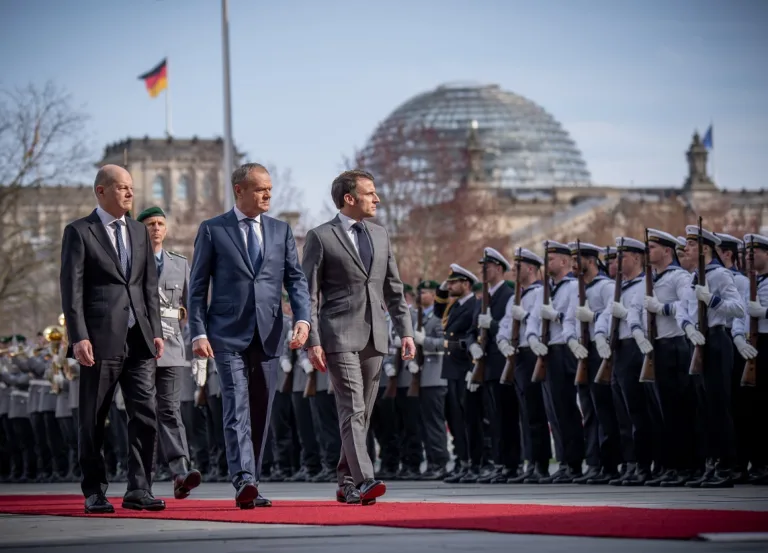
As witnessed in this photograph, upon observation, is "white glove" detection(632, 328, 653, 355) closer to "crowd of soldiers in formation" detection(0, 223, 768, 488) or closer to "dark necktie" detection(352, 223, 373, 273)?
"crowd of soldiers in formation" detection(0, 223, 768, 488)

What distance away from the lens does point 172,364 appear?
12516 millimetres

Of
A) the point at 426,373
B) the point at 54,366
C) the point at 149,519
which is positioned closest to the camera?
the point at 149,519

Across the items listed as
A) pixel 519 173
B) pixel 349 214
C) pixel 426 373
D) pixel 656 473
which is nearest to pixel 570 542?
pixel 349 214

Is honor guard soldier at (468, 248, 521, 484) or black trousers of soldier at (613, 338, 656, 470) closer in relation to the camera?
black trousers of soldier at (613, 338, 656, 470)

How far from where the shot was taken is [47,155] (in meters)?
45.0

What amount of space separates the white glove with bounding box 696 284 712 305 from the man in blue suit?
373cm

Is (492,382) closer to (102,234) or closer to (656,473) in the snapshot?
(656,473)

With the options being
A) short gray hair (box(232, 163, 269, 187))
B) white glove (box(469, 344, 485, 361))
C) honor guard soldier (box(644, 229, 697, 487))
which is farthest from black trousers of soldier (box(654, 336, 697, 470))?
short gray hair (box(232, 163, 269, 187))

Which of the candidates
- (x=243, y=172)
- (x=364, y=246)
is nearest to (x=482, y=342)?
(x=364, y=246)

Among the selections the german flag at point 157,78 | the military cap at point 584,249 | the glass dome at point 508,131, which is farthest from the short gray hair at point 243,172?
the glass dome at point 508,131

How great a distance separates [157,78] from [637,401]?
37.3 m

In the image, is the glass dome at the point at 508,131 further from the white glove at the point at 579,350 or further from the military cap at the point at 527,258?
the white glove at the point at 579,350

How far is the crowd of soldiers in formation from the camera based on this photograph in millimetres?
14148

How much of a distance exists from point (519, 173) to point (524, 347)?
135133 millimetres
